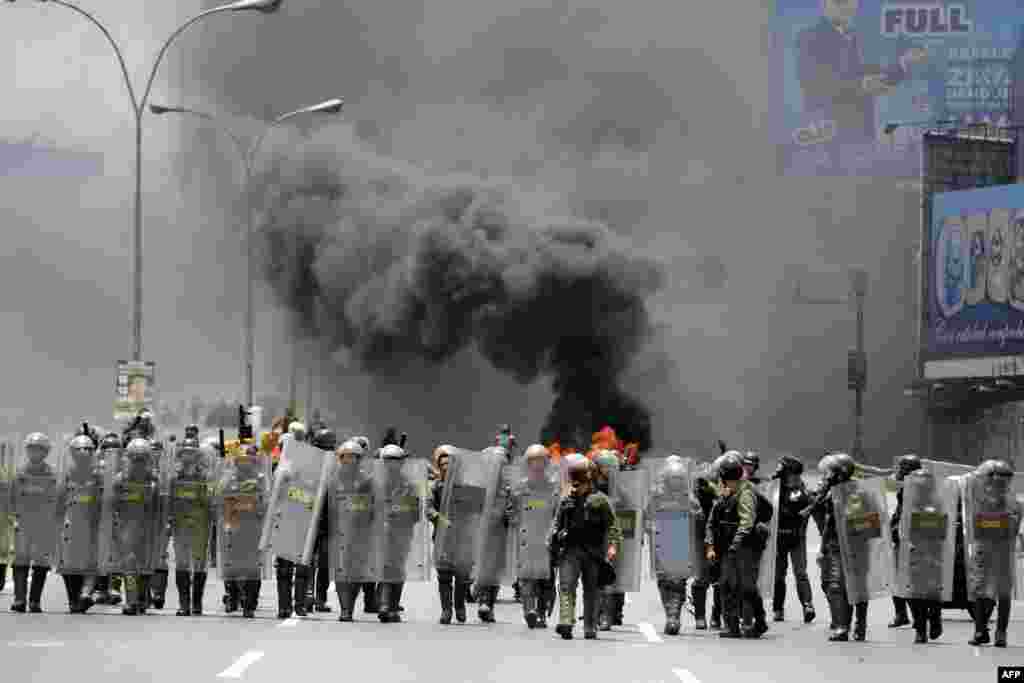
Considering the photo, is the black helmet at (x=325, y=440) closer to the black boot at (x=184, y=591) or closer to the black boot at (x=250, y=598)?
the black boot at (x=250, y=598)

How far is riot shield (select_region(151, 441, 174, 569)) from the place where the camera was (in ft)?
71.5

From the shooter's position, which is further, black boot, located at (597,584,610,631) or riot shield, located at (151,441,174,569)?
riot shield, located at (151,441,174,569)

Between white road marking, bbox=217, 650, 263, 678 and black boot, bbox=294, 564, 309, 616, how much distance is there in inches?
181

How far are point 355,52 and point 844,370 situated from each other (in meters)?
23.3

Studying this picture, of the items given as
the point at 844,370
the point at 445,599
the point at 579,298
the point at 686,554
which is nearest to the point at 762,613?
the point at 686,554

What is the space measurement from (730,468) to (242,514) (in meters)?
5.09

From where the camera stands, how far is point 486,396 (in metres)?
81.2

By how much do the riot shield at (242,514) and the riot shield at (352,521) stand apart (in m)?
0.73

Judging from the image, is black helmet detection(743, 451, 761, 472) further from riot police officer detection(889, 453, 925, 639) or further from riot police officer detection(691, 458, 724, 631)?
riot police officer detection(889, 453, 925, 639)

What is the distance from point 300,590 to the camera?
21.4 m

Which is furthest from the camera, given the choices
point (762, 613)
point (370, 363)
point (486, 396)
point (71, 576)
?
point (486, 396)

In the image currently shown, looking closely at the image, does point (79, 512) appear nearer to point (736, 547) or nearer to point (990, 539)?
point (736, 547)

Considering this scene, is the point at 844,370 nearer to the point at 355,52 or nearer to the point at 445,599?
the point at 355,52

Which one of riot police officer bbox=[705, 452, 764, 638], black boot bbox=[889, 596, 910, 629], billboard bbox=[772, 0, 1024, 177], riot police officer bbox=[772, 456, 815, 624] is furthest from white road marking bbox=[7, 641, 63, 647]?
billboard bbox=[772, 0, 1024, 177]
